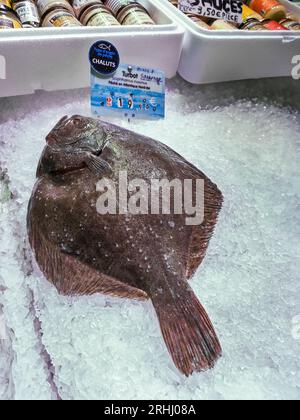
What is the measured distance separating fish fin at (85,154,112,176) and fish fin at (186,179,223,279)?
1.18ft

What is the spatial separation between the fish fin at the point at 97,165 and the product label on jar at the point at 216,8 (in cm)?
122

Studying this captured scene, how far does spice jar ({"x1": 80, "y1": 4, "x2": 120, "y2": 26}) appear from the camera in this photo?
1.83 m

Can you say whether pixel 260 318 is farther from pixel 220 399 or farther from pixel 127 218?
pixel 127 218

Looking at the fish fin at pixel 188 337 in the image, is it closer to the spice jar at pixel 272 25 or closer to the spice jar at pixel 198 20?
the spice jar at pixel 198 20

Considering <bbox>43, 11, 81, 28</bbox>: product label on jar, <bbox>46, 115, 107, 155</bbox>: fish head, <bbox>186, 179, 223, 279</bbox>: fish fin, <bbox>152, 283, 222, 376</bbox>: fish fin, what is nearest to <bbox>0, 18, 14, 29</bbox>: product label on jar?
<bbox>43, 11, 81, 28</bbox>: product label on jar

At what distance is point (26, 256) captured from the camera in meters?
1.37

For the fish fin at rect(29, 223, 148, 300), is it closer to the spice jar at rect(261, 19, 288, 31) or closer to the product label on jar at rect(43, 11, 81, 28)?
the product label on jar at rect(43, 11, 81, 28)

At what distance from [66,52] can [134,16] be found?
0.45m

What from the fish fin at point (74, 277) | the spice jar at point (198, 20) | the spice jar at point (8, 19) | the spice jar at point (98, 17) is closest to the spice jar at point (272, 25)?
the spice jar at point (198, 20)

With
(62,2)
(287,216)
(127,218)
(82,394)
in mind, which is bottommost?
(82,394)

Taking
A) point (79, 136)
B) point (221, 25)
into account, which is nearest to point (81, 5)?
point (221, 25)

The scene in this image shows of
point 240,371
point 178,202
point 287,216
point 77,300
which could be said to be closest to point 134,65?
point 178,202

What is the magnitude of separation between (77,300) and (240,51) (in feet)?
4.87

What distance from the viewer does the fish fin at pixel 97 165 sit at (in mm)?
1336
